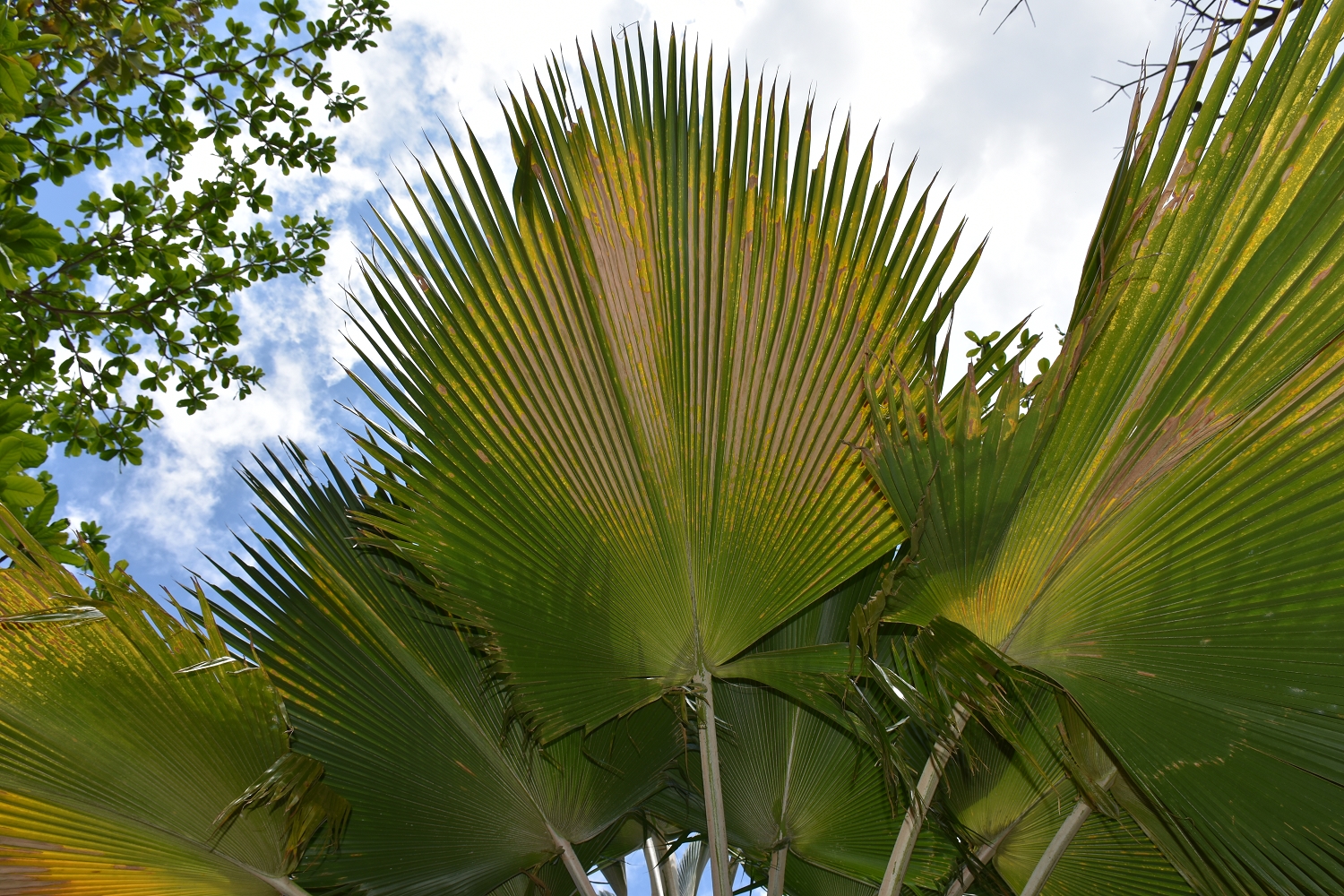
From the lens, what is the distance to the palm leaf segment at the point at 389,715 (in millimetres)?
1987

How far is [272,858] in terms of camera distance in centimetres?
189

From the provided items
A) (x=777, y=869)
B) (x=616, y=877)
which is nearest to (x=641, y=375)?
(x=777, y=869)

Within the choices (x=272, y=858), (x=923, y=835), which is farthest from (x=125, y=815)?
(x=923, y=835)

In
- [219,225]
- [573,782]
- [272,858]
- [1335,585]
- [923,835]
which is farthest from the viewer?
[219,225]

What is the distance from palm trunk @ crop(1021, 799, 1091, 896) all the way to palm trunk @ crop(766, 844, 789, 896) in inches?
25.7

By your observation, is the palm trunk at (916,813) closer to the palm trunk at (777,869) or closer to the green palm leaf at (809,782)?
the green palm leaf at (809,782)

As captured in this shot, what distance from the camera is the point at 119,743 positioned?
172 cm

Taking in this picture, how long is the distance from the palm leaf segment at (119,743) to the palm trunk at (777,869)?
1178mm

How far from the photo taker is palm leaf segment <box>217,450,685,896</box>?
78.2 inches

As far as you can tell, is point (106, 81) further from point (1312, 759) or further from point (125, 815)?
point (1312, 759)

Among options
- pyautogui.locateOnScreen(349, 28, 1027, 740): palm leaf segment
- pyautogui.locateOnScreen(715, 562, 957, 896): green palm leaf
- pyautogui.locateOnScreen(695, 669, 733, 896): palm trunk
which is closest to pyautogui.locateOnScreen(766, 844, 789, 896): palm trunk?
pyautogui.locateOnScreen(715, 562, 957, 896): green palm leaf

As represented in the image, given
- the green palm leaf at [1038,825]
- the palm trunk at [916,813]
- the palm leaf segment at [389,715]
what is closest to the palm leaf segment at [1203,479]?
the palm trunk at [916,813]

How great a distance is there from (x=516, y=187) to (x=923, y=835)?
2041 mm

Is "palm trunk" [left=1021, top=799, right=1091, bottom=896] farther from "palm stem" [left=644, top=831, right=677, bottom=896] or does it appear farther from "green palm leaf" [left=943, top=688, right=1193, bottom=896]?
"palm stem" [left=644, top=831, right=677, bottom=896]
